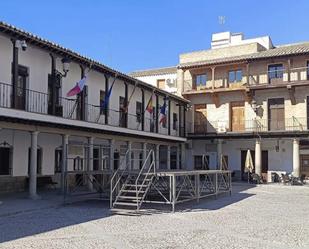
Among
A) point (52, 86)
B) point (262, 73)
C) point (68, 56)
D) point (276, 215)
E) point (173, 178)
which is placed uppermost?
point (262, 73)

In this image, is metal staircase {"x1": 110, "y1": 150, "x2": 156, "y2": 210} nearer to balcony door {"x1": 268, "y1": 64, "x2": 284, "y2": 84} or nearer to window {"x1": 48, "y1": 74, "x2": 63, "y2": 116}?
window {"x1": 48, "y1": 74, "x2": 63, "y2": 116}

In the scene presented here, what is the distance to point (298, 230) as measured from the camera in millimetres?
10547

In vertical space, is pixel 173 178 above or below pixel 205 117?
below

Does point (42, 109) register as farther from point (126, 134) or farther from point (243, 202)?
point (243, 202)

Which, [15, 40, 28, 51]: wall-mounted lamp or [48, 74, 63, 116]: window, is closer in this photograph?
[15, 40, 28, 51]: wall-mounted lamp

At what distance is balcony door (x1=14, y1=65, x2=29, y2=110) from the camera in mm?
16984

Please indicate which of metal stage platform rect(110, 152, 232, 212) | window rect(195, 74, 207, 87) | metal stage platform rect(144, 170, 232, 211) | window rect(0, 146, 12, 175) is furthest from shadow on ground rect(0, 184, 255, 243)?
window rect(195, 74, 207, 87)

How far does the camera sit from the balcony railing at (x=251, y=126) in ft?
101

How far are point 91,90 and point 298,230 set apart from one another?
14389 millimetres

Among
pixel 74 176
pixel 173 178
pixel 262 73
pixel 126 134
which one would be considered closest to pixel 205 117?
pixel 262 73

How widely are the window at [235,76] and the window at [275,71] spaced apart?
2375 millimetres

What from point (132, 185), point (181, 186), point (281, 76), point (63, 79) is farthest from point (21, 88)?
point (281, 76)

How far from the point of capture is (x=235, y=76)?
3350 cm

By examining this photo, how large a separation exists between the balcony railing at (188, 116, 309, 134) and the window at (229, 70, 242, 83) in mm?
3186
